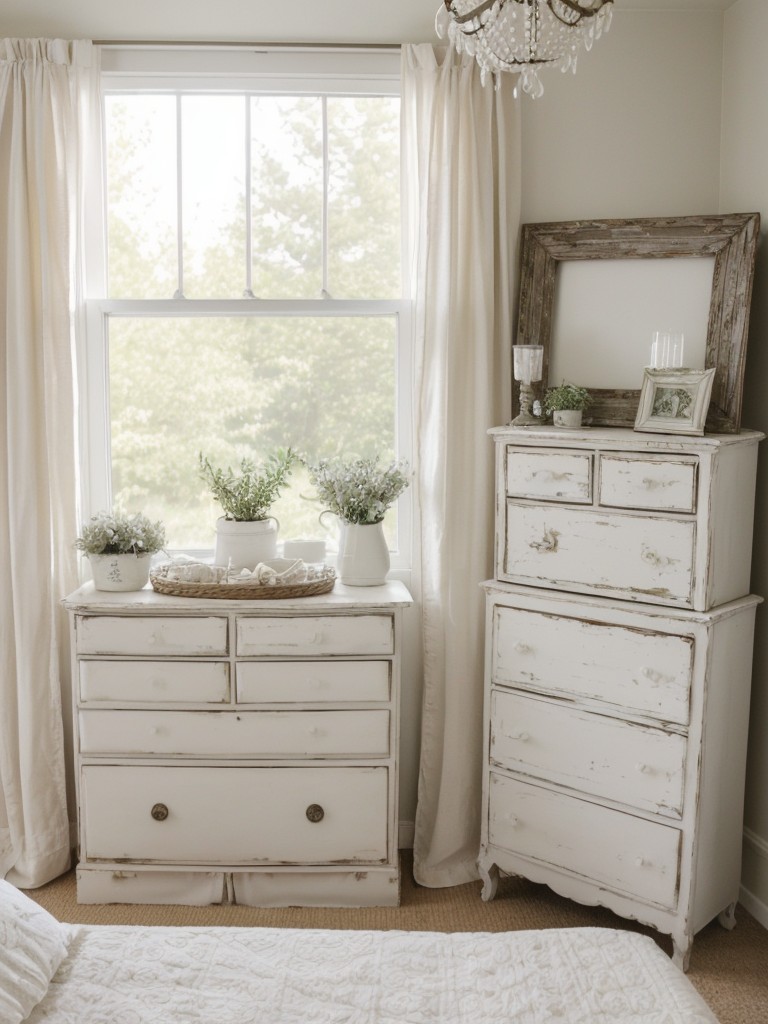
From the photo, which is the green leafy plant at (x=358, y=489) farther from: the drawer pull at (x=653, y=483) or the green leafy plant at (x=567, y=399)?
the drawer pull at (x=653, y=483)

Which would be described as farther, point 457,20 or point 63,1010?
point 457,20

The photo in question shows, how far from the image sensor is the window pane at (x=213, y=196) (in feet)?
10.0

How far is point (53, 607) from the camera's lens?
299 cm

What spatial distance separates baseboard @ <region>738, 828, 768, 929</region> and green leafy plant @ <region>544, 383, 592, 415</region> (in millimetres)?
1387

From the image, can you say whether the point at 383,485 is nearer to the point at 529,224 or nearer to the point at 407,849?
the point at 529,224

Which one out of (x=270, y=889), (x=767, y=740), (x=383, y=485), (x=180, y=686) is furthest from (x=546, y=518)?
(x=270, y=889)

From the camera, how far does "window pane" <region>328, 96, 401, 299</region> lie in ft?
10.0

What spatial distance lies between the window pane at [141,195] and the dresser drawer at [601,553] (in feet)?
4.60

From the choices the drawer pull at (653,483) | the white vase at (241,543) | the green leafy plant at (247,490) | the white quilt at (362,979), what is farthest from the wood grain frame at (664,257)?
the white quilt at (362,979)

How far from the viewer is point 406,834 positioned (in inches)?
127

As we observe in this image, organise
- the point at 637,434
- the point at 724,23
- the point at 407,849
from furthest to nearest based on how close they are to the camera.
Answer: the point at 407,849 → the point at 724,23 → the point at 637,434

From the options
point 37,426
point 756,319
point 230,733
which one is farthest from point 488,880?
point 37,426

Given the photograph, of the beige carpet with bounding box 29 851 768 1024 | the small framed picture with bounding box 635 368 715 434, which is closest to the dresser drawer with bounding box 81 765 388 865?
the beige carpet with bounding box 29 851 768 1024

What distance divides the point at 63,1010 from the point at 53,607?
1.76 metres
